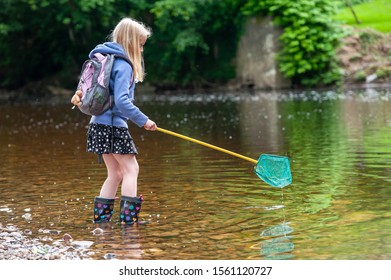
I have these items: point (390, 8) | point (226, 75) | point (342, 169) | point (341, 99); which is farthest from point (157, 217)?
point (390, 8)

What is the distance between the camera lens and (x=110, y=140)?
8.09 m

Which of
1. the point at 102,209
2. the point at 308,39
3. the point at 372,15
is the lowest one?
the point at 308,39

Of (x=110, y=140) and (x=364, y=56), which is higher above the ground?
(x=110, y=140)

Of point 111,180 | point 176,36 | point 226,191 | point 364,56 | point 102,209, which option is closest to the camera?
point 102,209

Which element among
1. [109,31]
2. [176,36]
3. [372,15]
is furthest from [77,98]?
[372,15]

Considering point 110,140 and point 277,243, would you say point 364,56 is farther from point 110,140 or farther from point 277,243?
point 277,243

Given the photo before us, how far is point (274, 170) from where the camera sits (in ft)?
29.1

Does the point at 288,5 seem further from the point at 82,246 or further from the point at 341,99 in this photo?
the point at 82,246

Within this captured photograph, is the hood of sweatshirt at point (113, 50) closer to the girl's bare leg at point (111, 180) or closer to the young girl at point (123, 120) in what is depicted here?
the young girl at point (123, 120)

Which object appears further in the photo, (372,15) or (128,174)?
(372,15)

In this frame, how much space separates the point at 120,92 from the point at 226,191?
2239 millimetres

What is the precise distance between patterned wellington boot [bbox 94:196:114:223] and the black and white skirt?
480mm

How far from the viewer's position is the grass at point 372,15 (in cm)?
3481

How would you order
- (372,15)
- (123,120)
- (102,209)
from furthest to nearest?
(372,15) → (102,209) → (123,120)
